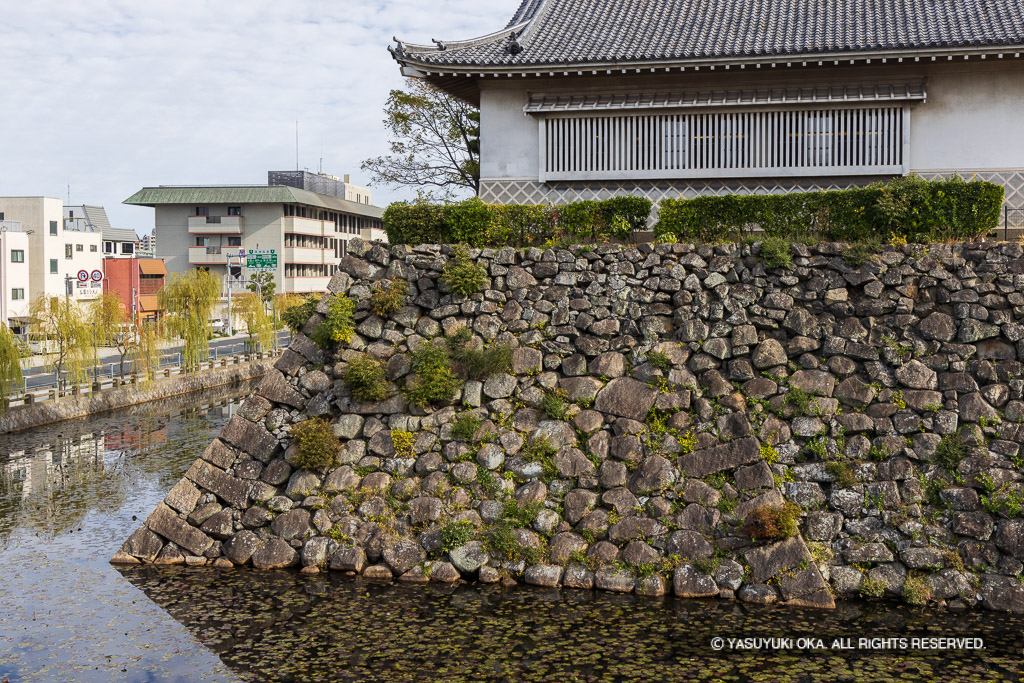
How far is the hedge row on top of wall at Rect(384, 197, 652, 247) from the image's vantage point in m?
18.3

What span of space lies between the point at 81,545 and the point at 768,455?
44.3 ft

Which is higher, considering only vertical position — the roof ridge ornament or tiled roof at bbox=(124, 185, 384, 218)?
tiled roof at bbox=(124, 185, 384, 218)

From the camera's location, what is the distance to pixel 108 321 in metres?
34.0

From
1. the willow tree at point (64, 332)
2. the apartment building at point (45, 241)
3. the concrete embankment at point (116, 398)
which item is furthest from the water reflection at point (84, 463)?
the apartment building at point (45, 241)

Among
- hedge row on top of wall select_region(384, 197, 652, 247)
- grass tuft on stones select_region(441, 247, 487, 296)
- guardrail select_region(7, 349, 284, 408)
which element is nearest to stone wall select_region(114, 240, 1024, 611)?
grass tuft on stones select_region(441, 247, 487, 296)

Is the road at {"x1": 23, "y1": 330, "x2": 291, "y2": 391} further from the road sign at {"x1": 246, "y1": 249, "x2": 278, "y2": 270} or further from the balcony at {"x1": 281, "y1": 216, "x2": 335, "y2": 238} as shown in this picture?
the balcony at {"x1": 281, "y1": 216, "x2": 335, "y2": 238}

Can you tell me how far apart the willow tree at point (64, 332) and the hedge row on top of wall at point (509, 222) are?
60.1 feet

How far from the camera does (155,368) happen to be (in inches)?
1451

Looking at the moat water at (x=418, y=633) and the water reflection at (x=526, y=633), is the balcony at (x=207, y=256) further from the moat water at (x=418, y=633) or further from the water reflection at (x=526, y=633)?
the water reflection at (x=526, y=633)

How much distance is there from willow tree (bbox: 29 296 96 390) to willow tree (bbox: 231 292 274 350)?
14657 mm

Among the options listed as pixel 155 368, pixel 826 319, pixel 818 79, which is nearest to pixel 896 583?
pixel 826 319

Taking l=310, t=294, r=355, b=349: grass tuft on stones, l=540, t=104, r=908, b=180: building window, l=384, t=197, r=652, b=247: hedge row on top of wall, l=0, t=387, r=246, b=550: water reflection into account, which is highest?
l=540, t=104, r=908, b=180: building window

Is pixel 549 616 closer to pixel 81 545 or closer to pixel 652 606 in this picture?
pixel 652 606

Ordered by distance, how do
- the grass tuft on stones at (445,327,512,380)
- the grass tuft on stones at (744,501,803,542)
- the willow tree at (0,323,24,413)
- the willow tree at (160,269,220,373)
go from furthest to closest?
the willow tree at (160,269,220,373) → the willow tree at (0,323,24,413) → the grass tuft on stones at (445,327,512,380) → the grass tuft on stones at (744,501,803,542)
